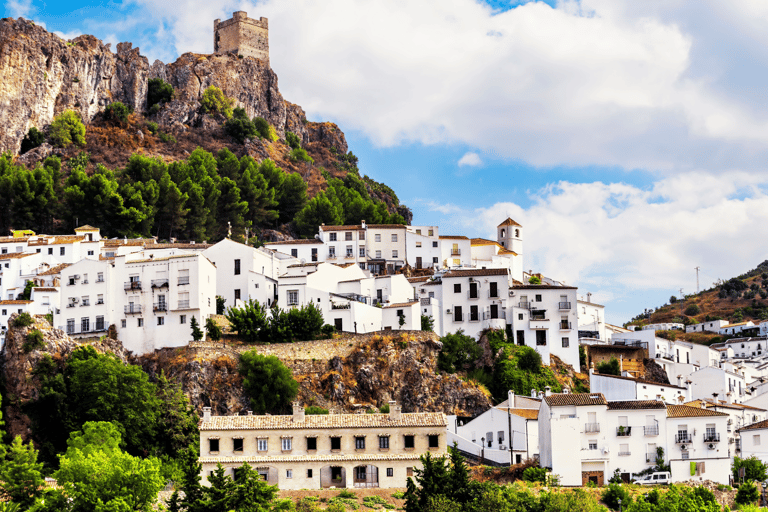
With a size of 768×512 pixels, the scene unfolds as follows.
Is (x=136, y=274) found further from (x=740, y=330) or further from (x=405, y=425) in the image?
(x=740, y=330)

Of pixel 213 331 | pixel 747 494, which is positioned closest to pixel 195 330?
pixel 213 331

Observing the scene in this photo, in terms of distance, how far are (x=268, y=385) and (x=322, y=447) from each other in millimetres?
9860

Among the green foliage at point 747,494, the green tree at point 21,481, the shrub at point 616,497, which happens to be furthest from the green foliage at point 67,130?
the green foliage at point 747,494

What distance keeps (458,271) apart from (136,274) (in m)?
24.6

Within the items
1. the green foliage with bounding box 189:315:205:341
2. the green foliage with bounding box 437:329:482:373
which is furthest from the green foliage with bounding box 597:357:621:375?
the green foliage with bounding box 189:315:205:341

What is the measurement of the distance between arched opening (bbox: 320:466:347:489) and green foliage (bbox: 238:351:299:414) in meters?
9.68

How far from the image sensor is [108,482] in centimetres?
4775

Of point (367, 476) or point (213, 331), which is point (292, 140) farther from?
point (367, 476)

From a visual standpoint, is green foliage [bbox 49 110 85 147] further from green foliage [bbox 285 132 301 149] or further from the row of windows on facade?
the row of windows on facade

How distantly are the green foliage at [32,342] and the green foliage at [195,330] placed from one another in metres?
10.0

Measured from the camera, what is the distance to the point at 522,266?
9506cm

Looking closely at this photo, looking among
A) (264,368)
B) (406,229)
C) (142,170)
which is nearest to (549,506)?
(264,368)

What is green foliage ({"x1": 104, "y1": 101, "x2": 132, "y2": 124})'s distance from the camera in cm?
12306

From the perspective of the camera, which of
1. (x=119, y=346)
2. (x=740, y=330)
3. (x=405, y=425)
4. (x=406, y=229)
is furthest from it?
(x=740, y=330)
